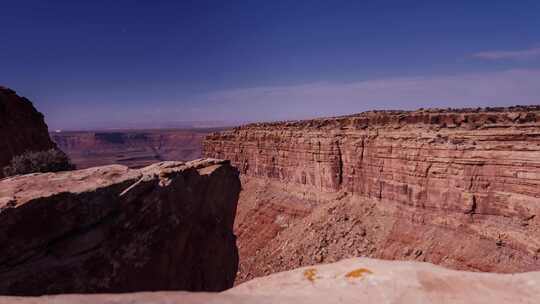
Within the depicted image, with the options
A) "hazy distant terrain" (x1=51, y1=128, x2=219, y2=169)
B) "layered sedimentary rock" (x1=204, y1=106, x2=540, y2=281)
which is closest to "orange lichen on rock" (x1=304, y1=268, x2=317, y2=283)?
"layered sedimentary rock" (x1=204, y1=106, x2=540, y2=281)

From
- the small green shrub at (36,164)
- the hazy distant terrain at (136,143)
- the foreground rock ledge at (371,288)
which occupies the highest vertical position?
the small green shrub at (36,164)

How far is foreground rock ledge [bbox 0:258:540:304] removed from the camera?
22.8ft

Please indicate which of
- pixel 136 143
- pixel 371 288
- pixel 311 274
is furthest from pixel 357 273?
pixel 136 143

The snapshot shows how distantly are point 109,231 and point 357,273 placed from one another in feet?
24.5

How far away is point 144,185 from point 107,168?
73.0 inches

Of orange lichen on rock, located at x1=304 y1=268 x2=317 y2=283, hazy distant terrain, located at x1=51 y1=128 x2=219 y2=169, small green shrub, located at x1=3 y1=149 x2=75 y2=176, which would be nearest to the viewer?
orange lichen on rock, located at x1=304 y1=268 x2=317 y2=283

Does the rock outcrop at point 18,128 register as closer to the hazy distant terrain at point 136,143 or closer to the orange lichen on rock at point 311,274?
the orange lichen on rock at point 311,274

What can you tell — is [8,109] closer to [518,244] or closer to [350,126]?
[350,126]

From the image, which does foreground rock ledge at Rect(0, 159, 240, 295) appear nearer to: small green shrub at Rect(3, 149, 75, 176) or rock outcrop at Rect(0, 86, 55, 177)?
small green shrub at Rect(3, 149, 75, 176)

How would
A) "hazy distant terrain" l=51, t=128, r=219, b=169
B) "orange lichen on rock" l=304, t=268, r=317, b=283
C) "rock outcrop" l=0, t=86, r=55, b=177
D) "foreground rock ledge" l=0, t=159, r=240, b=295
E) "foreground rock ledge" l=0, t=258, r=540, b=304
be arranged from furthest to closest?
1. "hazy distant terrain" l=51, t=128, r=219, b=169
2. "rock outcrop" l=0, t=86, r=55, b=177
3. "foreground rock ledge" l=0, t=159, r=240, b=295
4. "orange lichen on rock" l=304, t=268, r=317, b=283
5. "foreground rock ledge" l=0, t=258, r=540, b=304

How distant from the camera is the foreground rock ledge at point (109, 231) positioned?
8.82m

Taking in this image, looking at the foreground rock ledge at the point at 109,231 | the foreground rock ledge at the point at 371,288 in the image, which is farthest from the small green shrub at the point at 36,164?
the foreground rock ledge at the point at 371,288

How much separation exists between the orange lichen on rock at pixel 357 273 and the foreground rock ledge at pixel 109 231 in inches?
262

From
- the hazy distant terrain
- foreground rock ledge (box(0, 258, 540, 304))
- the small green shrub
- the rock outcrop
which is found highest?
the rock outcrop
